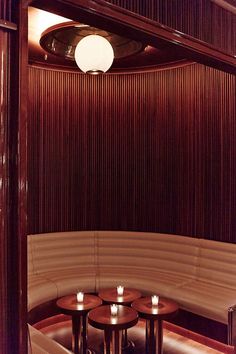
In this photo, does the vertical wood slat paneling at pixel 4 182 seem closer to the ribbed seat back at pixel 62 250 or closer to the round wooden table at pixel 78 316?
the round wooden table at pixel 78 316

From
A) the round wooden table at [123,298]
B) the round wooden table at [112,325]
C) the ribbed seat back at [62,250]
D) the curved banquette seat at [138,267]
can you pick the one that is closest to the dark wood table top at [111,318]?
the round wooden table at [112,325]

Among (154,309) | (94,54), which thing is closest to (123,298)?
(154,309)

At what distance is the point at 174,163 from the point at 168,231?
780 mm

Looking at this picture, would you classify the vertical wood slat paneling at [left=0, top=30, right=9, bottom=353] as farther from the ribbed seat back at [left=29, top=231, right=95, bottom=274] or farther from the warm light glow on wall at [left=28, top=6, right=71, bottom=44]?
the ribbed seat back at [left=29, top=231, right=95, bottom=274]

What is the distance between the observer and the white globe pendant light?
2832 millimetres

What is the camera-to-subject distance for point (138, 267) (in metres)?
4.43

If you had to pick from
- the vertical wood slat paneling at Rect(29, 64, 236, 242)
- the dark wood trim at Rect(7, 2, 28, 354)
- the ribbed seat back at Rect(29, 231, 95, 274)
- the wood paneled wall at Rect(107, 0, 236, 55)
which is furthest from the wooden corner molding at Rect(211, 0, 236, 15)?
the ribbed seat back at Rect(29, 231, 95, 274)

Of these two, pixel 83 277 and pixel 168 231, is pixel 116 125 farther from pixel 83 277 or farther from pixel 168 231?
pixel 83 277

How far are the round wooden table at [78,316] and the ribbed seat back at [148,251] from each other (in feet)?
3.72

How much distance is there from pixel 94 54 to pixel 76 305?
2.03 m

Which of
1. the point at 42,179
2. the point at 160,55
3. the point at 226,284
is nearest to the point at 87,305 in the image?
the point at 226,284

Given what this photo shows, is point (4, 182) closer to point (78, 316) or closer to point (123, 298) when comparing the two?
point (78, 316)

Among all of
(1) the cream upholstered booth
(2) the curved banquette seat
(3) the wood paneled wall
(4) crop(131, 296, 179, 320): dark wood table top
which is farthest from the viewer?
(2) the curved banquette seat

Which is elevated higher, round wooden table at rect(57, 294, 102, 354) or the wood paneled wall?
the wood paneled wall
